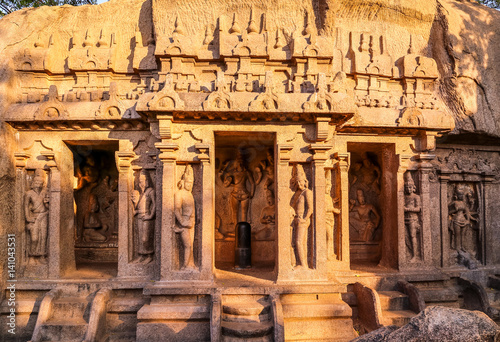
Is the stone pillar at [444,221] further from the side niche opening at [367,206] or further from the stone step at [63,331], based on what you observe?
the stone step at [63,331]

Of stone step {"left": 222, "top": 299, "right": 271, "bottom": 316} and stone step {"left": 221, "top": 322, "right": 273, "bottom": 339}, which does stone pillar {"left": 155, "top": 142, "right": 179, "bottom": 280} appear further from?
stone step {"left": 221, "top": 322, "right": 273, "bottom": 339}

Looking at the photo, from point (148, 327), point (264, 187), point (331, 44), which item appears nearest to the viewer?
point (148, 327)

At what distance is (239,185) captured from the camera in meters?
9.51

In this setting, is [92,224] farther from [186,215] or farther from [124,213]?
[186,215]

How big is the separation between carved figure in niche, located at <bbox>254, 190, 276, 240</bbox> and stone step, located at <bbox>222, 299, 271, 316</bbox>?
2825mm

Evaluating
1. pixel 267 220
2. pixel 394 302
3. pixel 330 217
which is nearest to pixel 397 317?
pixel 394 302

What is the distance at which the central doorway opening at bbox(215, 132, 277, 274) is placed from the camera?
9405 mm

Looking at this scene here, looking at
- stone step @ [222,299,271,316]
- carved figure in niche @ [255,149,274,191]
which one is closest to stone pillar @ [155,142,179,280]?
stone step @ [222,299,271,316]

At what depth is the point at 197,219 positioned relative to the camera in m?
7.30

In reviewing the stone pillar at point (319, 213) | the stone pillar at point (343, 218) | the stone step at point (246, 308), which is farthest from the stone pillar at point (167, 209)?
the stone pillar at point (343, 218)

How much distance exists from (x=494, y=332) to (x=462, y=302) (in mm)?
5938

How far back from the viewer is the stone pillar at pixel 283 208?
714 cm

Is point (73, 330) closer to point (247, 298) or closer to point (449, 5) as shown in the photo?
point (247, 298)

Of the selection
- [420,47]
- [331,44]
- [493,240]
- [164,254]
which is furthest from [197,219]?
[493,240]
